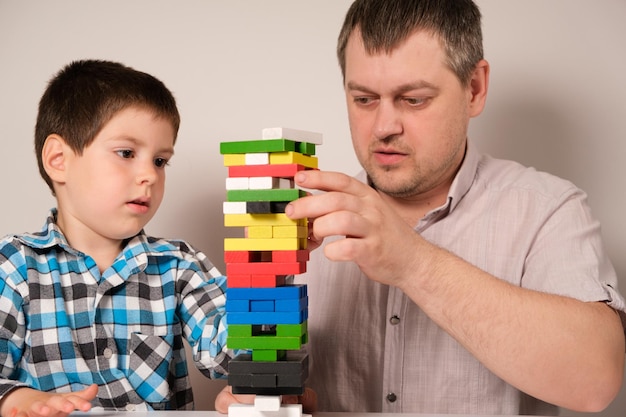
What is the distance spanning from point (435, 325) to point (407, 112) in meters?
0.52

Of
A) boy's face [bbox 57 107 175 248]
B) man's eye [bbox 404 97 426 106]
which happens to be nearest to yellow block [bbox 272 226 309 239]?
boy's face [bbox 57 107 175 248]

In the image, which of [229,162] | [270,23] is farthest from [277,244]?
[270,23]

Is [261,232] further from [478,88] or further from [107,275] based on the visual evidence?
[478,88]

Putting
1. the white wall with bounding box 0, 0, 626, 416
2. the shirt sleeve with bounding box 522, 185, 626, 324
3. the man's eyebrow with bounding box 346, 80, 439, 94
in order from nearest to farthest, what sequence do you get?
1. the shirt sleeve with bounding box 522, 185, 626, 324
2. the man's eyebrow with bounding box 346, 80, 439, 94
3. the white wall with bounding box 0, 0, 626, 416

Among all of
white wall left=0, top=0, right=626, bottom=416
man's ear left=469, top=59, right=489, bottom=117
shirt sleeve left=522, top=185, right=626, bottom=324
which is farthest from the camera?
white wall left=0, top=0, right=626, bottom=416

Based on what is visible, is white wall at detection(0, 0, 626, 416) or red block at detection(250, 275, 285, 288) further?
white wall at detection(0, 0, 626, 416)

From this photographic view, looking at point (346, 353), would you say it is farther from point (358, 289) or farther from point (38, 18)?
Result: point (38, 18)

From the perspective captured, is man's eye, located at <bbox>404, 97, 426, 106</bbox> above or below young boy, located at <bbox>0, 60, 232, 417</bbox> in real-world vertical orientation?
above

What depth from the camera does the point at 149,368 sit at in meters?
1.56

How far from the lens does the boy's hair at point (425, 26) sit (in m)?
1.66

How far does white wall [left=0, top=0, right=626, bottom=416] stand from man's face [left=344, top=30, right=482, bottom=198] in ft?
1.63

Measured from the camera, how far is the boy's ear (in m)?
1.63

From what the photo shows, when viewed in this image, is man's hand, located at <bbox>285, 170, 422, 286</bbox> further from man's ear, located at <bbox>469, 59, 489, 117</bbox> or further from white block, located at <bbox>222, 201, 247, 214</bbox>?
man's ear, located at <bbox>469, 59, 489, 117</bbox>

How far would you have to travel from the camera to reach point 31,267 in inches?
59.8
